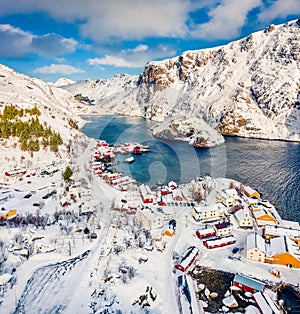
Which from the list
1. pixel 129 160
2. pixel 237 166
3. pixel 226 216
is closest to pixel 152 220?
pixel 226 216

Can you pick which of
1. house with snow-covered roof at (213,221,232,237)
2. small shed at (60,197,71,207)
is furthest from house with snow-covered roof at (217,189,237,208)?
small shed at (60,197,71,207)

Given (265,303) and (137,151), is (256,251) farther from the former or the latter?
(137,151)

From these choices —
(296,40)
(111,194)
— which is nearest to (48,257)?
(111,194)

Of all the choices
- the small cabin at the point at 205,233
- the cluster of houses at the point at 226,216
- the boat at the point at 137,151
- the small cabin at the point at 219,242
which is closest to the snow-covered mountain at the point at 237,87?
the boat at the point at 137,151

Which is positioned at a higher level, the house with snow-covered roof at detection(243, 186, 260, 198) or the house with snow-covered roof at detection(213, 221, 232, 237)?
the house with snow-covered roof at detection(243, 186, 260, 198)

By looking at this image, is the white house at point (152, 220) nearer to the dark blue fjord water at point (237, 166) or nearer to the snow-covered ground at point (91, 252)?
the snow-covered ground at point (91, 252)

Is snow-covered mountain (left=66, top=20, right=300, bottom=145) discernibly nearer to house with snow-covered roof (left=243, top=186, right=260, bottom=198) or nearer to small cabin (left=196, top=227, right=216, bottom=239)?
house with snow-covered roof (left=243, top=186, right=260, bottom=198)
